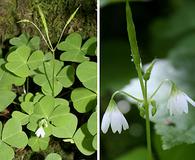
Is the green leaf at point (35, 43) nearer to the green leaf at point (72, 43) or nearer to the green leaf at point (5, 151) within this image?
the green leaf at point (72, 43)

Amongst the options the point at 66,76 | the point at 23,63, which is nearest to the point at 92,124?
the point at 66,76

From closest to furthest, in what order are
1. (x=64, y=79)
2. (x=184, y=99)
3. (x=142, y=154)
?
(x=184, y=99), (x=142, y=154), (x=64, y=79)

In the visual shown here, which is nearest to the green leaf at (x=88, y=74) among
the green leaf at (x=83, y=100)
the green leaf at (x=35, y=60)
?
the green leaf at (x=83, y=100)

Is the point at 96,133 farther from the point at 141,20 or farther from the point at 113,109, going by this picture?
the point at 141,20

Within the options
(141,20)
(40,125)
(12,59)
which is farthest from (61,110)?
(141,20)

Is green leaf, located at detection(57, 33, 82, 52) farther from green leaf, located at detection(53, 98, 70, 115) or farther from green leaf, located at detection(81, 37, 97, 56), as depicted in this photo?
green leaf, located at detection(53, 98, 70, 115)

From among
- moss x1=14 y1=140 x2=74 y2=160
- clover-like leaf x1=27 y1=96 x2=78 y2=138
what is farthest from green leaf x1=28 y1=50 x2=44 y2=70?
moss x1=14 y1=140 x2=74 y2=160
